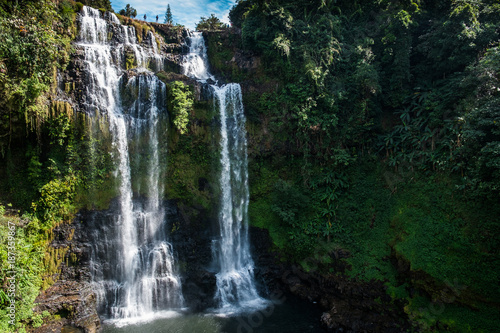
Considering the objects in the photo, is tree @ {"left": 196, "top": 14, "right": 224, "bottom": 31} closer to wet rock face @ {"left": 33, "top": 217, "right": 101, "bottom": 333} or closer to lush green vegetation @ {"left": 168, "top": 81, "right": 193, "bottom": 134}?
lush green vegetation @ {"left": 168, "top": 81, "right": 193, "bottom": 134}

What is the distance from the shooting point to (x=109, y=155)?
658 inches

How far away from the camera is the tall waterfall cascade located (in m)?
16.6

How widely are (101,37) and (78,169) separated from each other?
9.60 metres

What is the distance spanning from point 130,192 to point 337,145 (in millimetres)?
13243

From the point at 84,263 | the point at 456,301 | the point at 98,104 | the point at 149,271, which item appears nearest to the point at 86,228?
the point at 84,263

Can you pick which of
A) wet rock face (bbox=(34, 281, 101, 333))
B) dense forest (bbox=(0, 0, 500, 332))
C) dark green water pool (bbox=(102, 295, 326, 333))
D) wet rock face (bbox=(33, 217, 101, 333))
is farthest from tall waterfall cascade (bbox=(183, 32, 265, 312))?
wet rock face (bbox=(33, 217, 101, 333))

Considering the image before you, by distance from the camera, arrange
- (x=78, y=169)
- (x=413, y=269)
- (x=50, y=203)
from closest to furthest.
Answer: (x=413, y=269)
(x=50, y=203)
(x=78, y=169)

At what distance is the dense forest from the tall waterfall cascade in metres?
0.87

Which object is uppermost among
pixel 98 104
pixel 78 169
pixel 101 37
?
pixel 101 37

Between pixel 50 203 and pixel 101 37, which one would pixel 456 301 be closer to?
pixel 50 203

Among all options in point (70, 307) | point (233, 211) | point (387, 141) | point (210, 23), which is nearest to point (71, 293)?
point (70, 307)

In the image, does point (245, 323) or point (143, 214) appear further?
point (143, 214)

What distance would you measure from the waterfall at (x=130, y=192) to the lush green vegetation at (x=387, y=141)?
20.2ft

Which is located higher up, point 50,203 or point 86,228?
point 50,203
